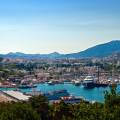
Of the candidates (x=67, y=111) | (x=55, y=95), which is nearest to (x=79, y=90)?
(x=55, y=95)

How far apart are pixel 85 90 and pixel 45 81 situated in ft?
44.6

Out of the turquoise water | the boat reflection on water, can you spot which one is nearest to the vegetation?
the boat reflection on water

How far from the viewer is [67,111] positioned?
22.0 meters

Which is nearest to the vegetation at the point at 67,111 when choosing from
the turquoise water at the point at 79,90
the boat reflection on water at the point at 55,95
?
the boat reflection on water at the point at 55,95

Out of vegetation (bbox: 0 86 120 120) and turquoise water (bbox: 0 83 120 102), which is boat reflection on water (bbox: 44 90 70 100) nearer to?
turquoise water (bbox: 0 83 120 102)

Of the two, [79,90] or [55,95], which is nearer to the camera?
[55,95]

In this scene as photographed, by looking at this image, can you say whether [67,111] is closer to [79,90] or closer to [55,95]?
[55,95]

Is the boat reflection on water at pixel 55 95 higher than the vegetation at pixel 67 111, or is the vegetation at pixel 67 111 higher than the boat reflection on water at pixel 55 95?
the vegetation at pixel 67 111

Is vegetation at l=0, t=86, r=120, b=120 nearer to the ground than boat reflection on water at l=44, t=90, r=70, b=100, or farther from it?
farther from it

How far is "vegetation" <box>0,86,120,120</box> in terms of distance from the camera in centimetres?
1148

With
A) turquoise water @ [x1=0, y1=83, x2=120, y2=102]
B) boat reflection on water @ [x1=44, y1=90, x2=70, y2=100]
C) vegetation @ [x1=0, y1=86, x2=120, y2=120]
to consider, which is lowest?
turquoise water @ [x1=0, y1=83, x2=120, y2=102]

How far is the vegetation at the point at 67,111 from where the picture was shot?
11484 millimetres

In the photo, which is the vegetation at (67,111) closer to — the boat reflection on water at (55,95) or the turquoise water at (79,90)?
the boat reflection on water at (55,95)

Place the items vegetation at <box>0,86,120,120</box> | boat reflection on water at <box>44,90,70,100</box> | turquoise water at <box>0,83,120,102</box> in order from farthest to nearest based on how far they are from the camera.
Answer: turquoise water at <box>0,83,120,102</box> → boat reflection on water at <box>44,90,70,100</box> → vegetation at <box>0,86,120,120</box>
